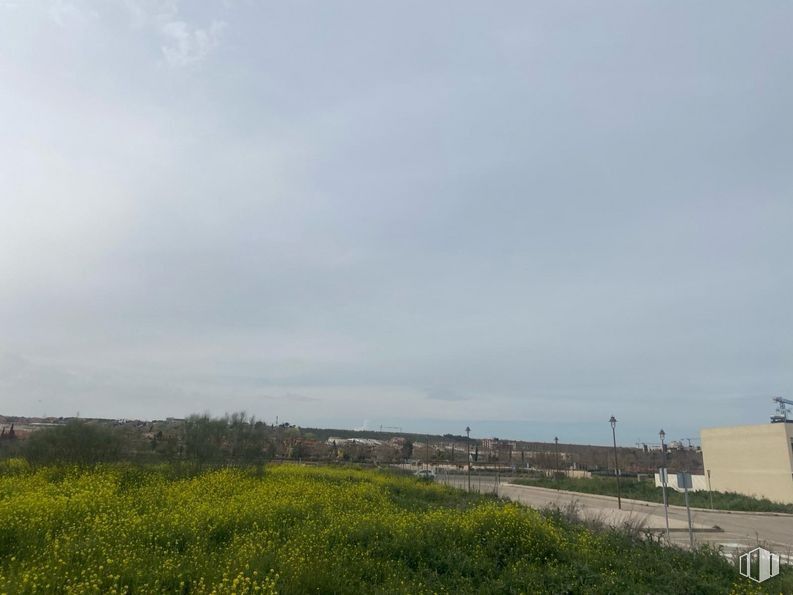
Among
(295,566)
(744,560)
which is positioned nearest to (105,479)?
(295,566)

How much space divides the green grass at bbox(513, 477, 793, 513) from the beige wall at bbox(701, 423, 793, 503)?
2304 mm

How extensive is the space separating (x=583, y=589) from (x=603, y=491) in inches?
1460

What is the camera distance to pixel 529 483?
49.0 meters

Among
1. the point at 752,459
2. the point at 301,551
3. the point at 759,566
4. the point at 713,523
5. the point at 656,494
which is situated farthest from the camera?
the point at 752,459

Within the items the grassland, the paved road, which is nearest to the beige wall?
the paved road

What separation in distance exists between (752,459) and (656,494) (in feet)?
28.2

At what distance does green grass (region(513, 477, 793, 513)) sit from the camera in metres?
35.2

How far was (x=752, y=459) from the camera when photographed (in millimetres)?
42094

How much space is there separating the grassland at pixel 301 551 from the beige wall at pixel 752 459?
33.5 m

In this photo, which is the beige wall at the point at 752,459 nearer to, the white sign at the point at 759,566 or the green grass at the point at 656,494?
the green grass at the point at 656,494

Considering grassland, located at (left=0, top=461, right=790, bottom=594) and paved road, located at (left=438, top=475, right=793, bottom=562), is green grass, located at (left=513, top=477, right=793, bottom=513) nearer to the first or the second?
paved road, located at (left=438, top=475, right=793, bottom=562)

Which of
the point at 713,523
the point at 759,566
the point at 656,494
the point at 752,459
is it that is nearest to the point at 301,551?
the point at 759,566

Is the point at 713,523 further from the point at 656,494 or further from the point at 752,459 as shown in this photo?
the point at 752,459

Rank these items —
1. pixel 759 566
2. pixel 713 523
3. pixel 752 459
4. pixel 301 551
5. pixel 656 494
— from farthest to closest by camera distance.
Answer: pixel 752 459
pixel 656 494
pixel 713 523
pixel 759 566
pixel 301 551
